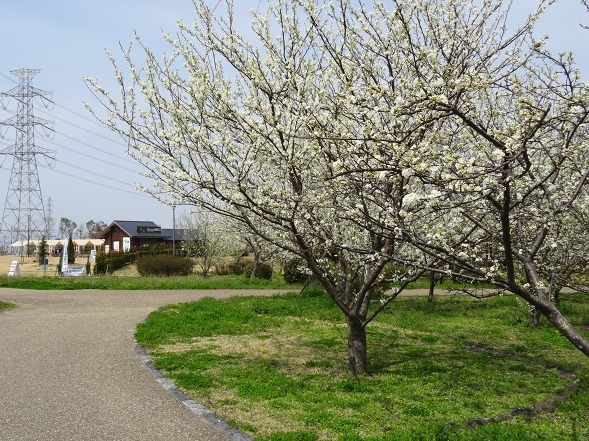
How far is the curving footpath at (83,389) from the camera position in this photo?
17.8 ft

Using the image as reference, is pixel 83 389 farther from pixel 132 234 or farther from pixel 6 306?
pixel 132 234

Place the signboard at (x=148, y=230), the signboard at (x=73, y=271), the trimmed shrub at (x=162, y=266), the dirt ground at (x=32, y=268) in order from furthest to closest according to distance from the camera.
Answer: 1. the signboard at (x=148, y=230)
2. the dirt ground at (x=32, y=268)
3. the trimmed shrub at (x=162, y=266)
4. the signboard at (x=73, y=271)

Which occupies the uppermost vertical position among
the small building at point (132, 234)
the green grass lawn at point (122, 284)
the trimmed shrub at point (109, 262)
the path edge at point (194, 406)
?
the small building at point (132, 234)

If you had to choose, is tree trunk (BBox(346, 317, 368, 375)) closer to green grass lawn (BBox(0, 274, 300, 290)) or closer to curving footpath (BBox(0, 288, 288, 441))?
curving footpath (BBox(0, 288, 288, 441))

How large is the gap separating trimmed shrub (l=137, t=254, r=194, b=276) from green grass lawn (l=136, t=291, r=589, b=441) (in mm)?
15570

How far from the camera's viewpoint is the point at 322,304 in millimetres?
16328

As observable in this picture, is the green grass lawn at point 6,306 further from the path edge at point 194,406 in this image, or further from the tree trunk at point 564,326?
the tree trunk at point 564,326

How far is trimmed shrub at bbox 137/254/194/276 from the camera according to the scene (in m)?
30.2

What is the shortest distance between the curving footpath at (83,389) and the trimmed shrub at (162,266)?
A: 53.8 ft

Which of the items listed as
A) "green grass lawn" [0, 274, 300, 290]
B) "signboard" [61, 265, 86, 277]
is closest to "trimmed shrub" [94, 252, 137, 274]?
"signboard" [61, 265, 86, 277]

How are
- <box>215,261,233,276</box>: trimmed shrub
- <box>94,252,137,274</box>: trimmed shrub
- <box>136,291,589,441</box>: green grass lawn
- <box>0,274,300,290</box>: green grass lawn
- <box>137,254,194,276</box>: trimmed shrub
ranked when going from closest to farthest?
<box>136,291,589,441</box>: green grass lawn < <box>0,274,300,290</box>: green grass lawn < <box>137,254,194,276</box>: trimmed shrub < <box>94,252,137,274</box>: trimmed shrub < <box>215,261,233,276</box>: trimmed shrub

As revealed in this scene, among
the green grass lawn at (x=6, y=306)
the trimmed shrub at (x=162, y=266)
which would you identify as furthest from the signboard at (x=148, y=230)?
the green grass lawn at (x=6, y=306)

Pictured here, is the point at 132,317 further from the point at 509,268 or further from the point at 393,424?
the point at 509,268

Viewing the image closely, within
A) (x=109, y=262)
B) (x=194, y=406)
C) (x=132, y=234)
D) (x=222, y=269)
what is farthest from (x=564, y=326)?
(x=132, y=234)
